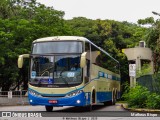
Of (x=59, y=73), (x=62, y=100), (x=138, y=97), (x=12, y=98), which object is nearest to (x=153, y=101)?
(x=138, y=97)

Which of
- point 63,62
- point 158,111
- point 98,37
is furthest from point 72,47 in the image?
point 98,37

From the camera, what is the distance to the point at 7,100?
37188 mm

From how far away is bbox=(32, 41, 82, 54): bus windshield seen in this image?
1869 centimetres

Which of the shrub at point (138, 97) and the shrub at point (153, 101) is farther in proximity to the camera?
the shrub at point (138, 97)

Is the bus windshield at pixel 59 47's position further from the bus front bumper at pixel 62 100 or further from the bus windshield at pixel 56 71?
the bus front bumper at pixel 62 100

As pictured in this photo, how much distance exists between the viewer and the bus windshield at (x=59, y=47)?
61.3 ft

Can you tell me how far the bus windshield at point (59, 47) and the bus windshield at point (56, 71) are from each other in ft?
1.01

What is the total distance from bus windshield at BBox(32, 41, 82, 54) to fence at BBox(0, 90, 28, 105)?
18749 millimetres

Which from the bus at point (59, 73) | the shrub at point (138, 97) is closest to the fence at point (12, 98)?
the shrub at point (138, 97)

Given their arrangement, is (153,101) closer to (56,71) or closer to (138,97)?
(138,97)

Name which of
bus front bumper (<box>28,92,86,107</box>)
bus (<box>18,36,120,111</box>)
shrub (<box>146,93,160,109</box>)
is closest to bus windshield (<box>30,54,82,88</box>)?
bus (<box>18,36,120,111</box>)

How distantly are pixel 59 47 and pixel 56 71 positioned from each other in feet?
4.19

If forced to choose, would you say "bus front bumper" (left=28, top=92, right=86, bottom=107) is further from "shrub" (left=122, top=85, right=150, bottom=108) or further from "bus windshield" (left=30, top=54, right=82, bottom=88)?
"shrub" (left=122, top=85, right=150, bottom=108)

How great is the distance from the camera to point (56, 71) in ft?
59.9
